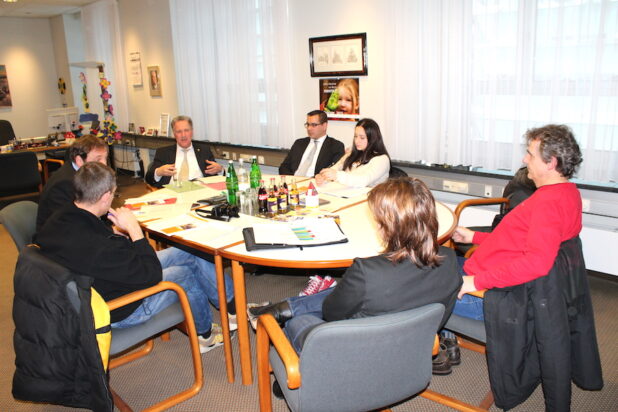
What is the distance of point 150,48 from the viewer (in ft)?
23.0

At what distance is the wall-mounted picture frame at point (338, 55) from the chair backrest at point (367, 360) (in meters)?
3.28

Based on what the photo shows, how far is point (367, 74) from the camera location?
173 inches

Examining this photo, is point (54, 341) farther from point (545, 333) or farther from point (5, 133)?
point (5, 133)

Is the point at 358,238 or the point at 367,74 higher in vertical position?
the point at 367,74

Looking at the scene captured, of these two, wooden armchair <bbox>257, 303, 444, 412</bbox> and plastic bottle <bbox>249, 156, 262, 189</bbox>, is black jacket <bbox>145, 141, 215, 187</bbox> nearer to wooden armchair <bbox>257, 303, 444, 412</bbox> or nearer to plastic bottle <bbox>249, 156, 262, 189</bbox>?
plastic bottle <bbox>249, 156, 262, 189</bbox>

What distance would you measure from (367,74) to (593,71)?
1885mm

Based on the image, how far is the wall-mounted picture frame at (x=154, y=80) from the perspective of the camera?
7.04m

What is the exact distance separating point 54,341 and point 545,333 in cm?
189

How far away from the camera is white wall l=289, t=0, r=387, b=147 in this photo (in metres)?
4.27

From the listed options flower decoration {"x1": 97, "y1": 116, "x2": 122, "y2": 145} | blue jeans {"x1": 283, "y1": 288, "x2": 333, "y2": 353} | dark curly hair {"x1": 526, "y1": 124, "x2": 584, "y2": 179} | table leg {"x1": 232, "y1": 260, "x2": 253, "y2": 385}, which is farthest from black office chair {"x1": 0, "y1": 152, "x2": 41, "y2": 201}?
dark curly hair {"x1": 526, "y1": 124, "x2": 584, "y2": 179}

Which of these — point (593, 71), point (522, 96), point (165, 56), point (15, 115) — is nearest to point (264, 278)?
point (522, 96)

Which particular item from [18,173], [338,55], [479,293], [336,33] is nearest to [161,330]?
[479,293]

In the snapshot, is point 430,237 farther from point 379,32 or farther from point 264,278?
point 379,32

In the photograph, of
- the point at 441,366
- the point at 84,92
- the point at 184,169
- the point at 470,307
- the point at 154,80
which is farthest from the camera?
the point at 84,92
